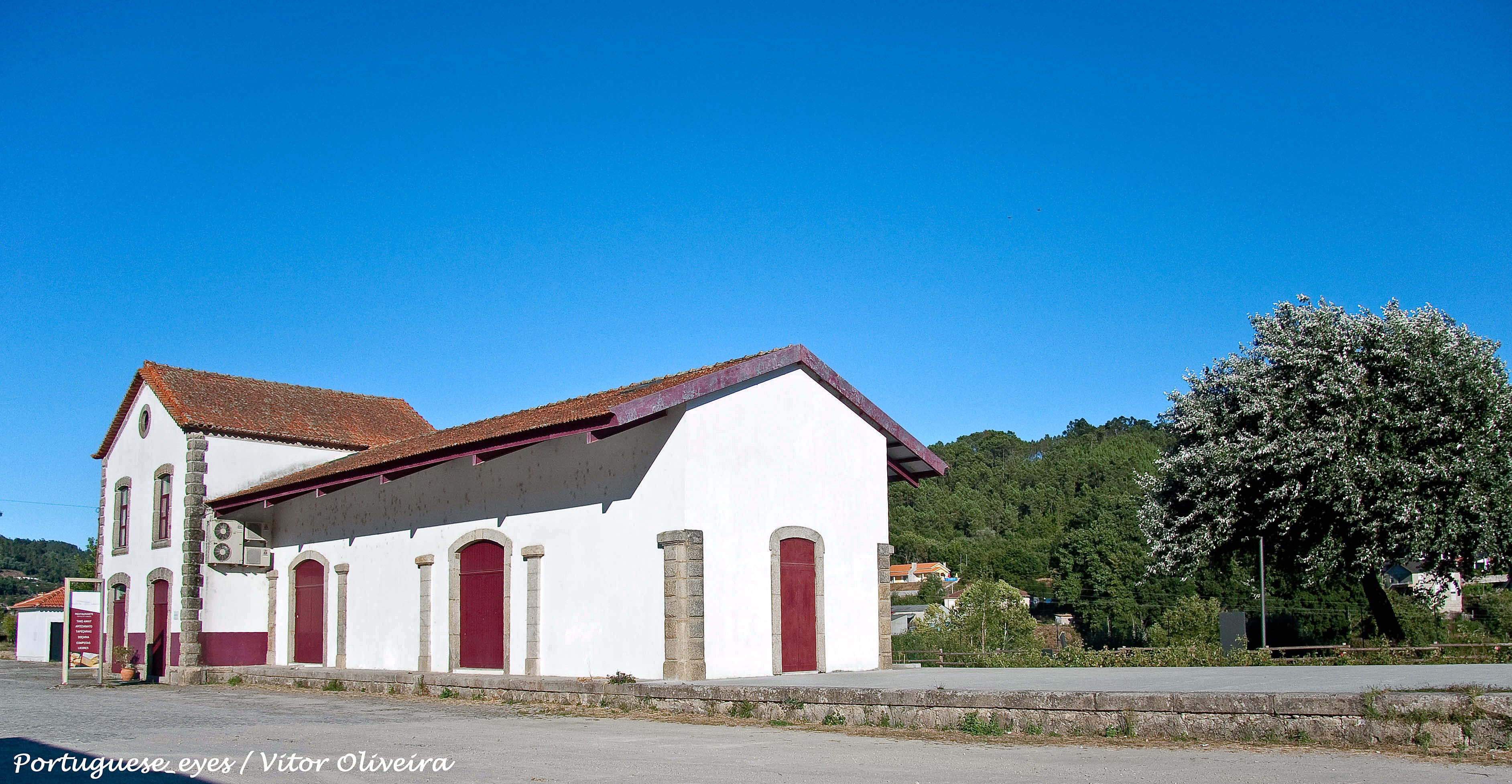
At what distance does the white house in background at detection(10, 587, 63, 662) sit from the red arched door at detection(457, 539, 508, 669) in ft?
100

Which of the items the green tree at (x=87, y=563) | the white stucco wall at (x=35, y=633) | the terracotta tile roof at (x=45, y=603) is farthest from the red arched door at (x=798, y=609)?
the green tree at (x=87, y=563)

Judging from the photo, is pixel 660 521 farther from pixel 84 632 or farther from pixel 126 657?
pixel 126 657

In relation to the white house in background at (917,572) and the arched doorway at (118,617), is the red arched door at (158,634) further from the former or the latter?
the white house in background at (917,572)

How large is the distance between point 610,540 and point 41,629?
123ft

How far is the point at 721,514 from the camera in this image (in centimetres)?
1549

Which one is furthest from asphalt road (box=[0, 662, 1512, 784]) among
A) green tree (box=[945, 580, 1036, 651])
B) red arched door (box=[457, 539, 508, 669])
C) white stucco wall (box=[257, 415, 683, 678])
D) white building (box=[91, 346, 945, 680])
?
green tree (box=[945, 580, 1036, 651])

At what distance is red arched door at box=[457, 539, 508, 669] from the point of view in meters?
17.7

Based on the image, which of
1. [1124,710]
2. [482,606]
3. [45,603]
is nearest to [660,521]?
[482,606]

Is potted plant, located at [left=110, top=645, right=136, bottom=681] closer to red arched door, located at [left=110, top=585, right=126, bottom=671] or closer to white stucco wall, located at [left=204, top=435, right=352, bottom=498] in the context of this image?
red arched door, located at [left=110, top=585, right=126, bottom=671]

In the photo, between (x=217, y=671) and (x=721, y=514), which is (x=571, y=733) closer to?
(x=721, y=514)

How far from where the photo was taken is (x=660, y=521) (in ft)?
50.1

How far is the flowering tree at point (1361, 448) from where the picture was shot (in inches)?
791

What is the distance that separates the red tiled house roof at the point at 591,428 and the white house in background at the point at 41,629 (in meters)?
25.4

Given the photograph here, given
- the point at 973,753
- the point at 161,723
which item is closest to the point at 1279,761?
the point at 973,753
